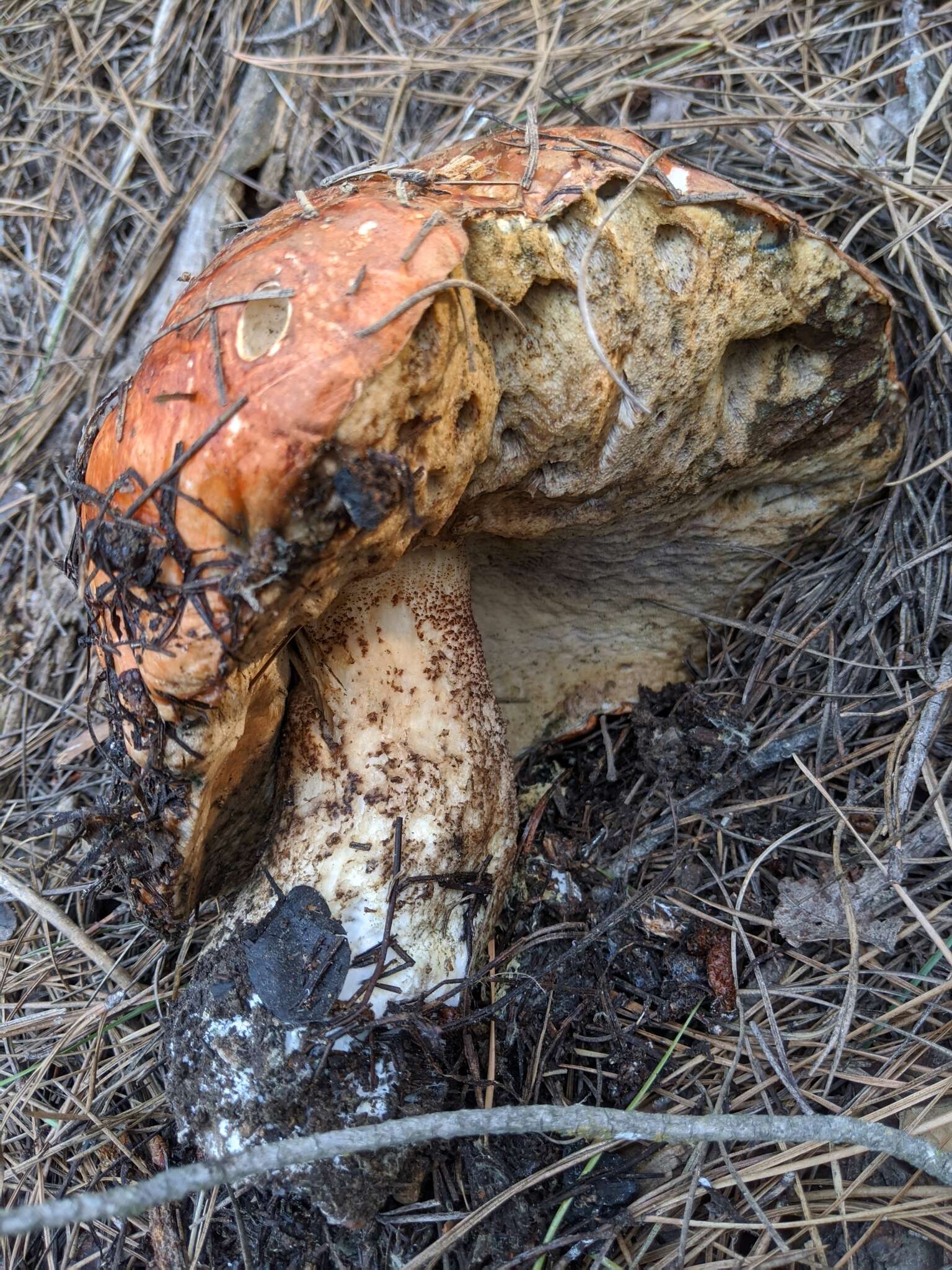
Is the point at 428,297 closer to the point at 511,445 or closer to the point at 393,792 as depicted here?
the point at 511,445

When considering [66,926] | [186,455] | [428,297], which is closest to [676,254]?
[428,297]

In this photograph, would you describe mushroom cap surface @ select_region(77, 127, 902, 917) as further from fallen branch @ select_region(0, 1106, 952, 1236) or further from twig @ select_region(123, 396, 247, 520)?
fallen branch @ select_region(0, 1106, 952, 1236)

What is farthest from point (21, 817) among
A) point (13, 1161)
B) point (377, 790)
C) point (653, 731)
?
point (653, 731)

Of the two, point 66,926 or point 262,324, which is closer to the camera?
point 262,324

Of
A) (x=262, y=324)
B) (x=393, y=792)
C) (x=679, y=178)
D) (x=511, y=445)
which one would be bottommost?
(x=393, y=792)

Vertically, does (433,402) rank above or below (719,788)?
above

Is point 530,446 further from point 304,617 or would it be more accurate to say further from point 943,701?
point 943,701

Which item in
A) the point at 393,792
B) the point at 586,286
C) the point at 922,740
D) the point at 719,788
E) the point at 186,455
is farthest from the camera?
the point at 719,788
